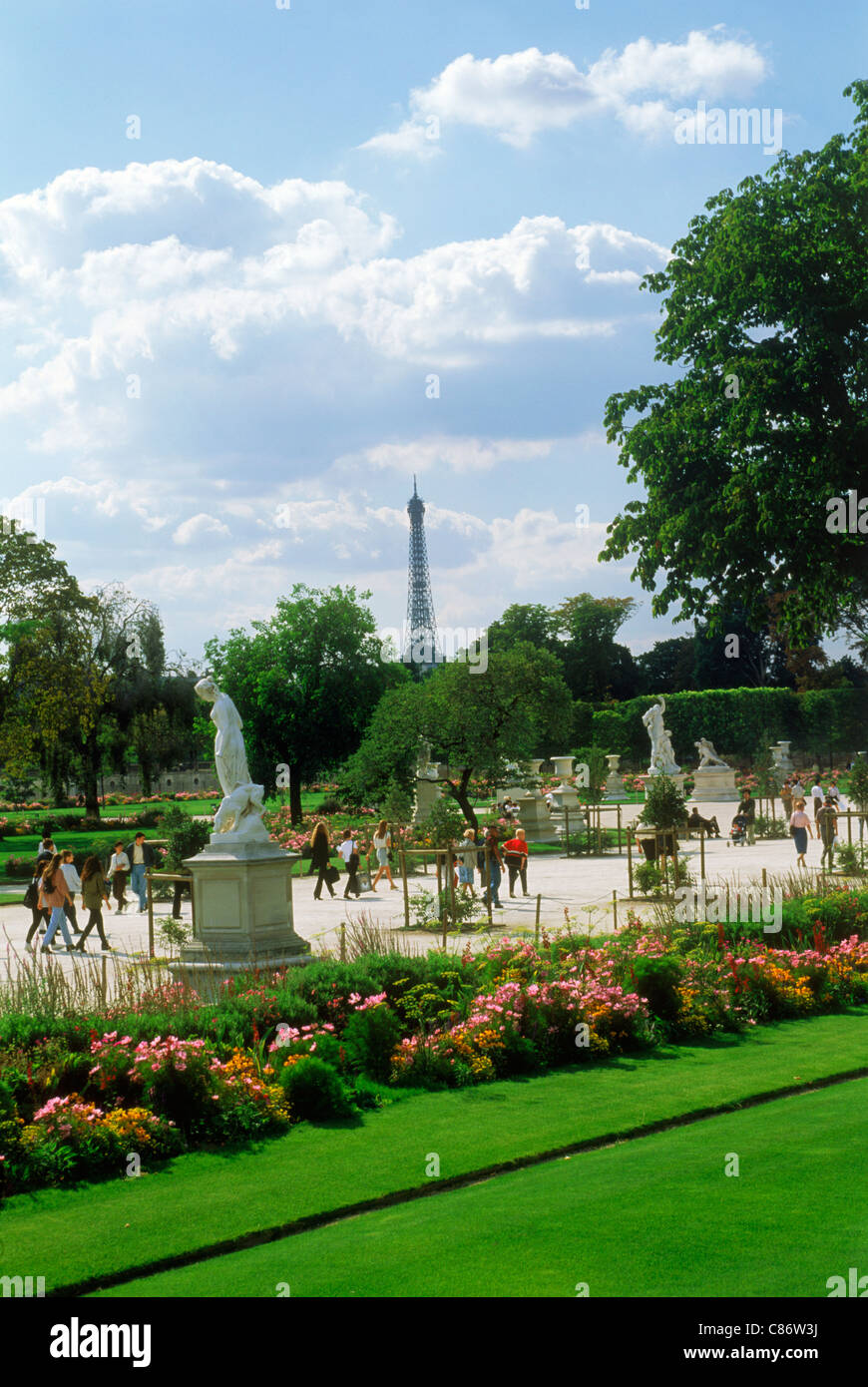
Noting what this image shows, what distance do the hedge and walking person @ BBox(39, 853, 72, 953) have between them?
51.0 m

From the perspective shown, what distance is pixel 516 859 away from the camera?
930 inches

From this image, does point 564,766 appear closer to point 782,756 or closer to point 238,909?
point 782,756

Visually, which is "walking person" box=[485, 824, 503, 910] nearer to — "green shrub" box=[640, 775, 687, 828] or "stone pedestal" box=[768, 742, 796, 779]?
"green shrub" box=[640, 775, 687, 828]

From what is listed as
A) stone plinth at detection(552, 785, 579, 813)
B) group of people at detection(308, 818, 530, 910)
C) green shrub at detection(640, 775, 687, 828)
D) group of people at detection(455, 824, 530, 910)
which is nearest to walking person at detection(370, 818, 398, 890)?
group of people at detection(308, 818, 530, 910)

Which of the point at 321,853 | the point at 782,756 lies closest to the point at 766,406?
the point at 321,853

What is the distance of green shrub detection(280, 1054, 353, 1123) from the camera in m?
8.94

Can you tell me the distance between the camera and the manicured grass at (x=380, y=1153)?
6.55 metres

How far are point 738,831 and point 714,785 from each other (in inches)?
679

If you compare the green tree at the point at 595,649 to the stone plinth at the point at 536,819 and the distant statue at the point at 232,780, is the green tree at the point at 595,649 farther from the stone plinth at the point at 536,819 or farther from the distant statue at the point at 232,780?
the distant statue at the point at 232,780

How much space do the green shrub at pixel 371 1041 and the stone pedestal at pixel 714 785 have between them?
135ft

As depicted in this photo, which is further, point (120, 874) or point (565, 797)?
point (565, 797)

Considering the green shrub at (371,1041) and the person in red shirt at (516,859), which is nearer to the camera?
the green shrub at (371,1041)

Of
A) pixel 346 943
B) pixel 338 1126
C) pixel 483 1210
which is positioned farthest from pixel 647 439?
pixel 483 1210

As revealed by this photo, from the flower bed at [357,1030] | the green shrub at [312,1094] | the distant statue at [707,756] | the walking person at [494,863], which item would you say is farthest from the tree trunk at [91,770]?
the green shrub at [312,1094]
